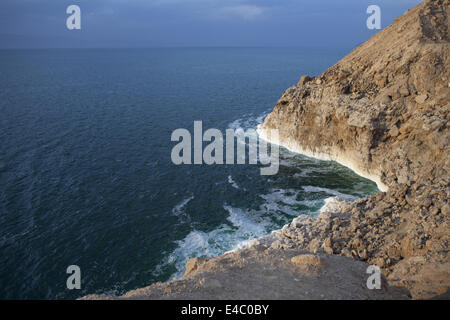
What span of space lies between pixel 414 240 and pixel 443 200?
6995 millimetres

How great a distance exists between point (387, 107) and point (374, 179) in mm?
10035

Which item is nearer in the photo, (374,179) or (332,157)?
(374,179)

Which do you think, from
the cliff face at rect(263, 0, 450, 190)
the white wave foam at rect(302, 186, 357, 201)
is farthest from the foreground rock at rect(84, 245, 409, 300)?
the cliff face at rect(263, 0, 450, 190)

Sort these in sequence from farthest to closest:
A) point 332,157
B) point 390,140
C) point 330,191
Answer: point 332,157
point 390,140
point 330,191

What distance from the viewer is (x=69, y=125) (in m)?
66.9

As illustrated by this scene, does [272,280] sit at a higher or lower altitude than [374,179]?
lower

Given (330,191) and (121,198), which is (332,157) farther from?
(121,198)

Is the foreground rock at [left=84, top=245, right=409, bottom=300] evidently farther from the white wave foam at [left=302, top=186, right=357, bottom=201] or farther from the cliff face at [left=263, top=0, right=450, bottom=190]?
the cliff face at [left=263, top=0, right=450, bottom=190]

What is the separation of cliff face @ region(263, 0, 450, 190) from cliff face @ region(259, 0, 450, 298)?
12 cm

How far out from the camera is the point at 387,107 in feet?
150

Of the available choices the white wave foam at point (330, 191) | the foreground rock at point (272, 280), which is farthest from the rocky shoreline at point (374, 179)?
the white wave foam at point (330, 191)

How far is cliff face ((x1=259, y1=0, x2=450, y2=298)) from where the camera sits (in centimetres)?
2648

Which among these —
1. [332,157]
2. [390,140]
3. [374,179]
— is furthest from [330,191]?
[390,140]

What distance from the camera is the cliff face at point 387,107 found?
4169 centimetres
